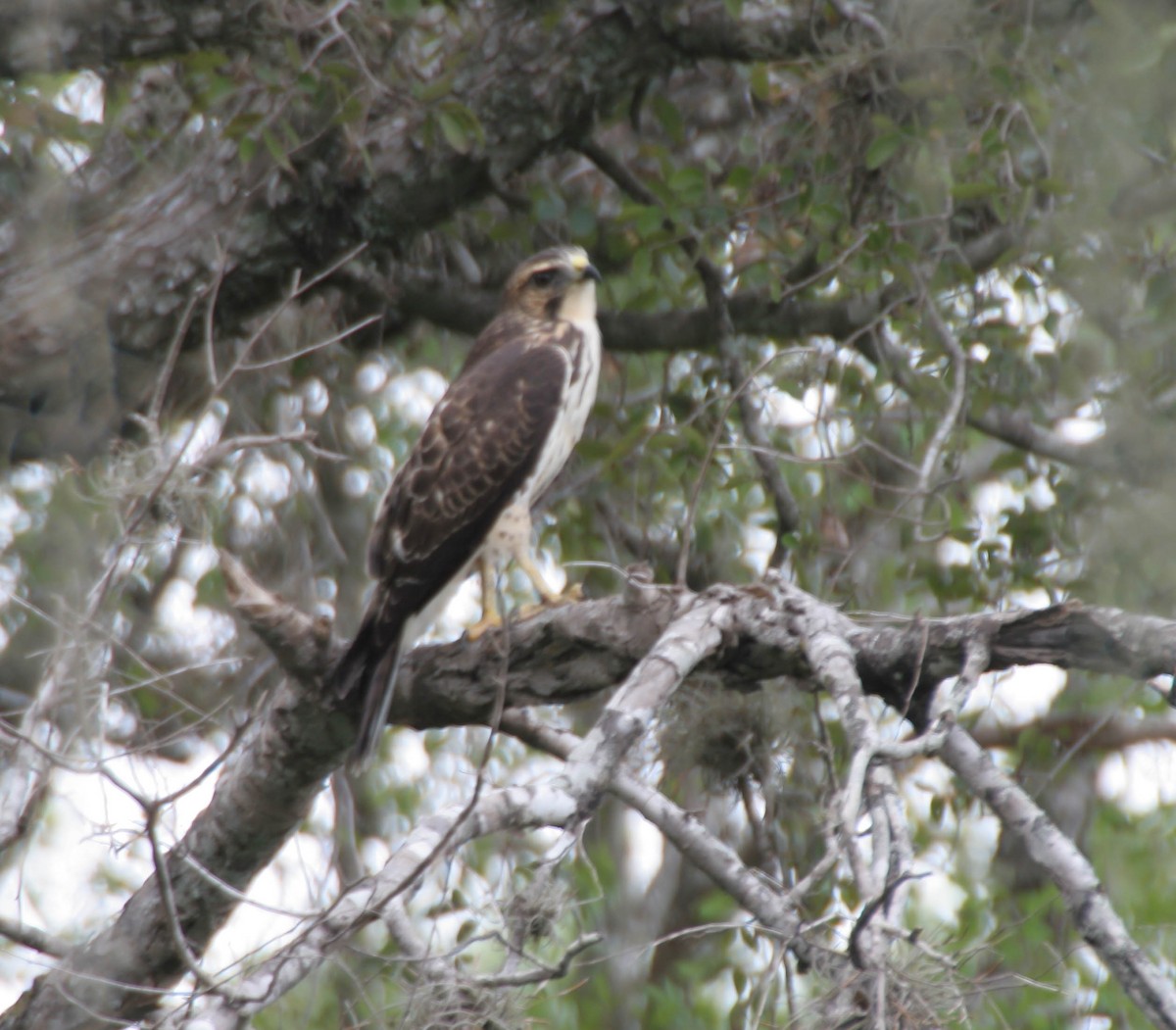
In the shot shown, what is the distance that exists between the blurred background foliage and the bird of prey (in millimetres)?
174

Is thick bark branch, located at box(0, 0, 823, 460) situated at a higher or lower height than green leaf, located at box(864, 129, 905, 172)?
higher

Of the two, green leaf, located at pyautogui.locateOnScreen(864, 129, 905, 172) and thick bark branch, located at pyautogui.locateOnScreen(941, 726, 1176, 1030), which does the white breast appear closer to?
green leaf, located at pyautogui.locateOnScreen(864, 129, 905, 172)

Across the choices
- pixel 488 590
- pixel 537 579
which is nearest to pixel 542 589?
pixel 537 579

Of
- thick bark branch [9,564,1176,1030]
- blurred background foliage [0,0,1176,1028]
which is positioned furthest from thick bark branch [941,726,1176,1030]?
blurred background foliage [0,0,1176,1028]

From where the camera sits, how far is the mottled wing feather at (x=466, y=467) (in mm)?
4133

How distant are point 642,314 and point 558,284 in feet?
1.18

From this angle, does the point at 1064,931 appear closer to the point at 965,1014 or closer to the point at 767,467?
the point at 767,467

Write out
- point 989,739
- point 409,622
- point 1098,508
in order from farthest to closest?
point 989,739 → point 409,622 → point 1098,508

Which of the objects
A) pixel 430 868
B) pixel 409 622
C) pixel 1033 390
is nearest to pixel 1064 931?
pixel 1033 390

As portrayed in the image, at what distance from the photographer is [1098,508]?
Result: 320 centimetres

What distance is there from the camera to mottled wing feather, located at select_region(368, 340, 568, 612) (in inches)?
163

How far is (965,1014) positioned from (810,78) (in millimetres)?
2865

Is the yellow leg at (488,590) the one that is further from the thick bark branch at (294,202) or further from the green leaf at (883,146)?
the green leaf at (883,146)

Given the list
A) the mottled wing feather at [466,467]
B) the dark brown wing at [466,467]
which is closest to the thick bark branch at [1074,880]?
the dark brown wing at [466,467]
